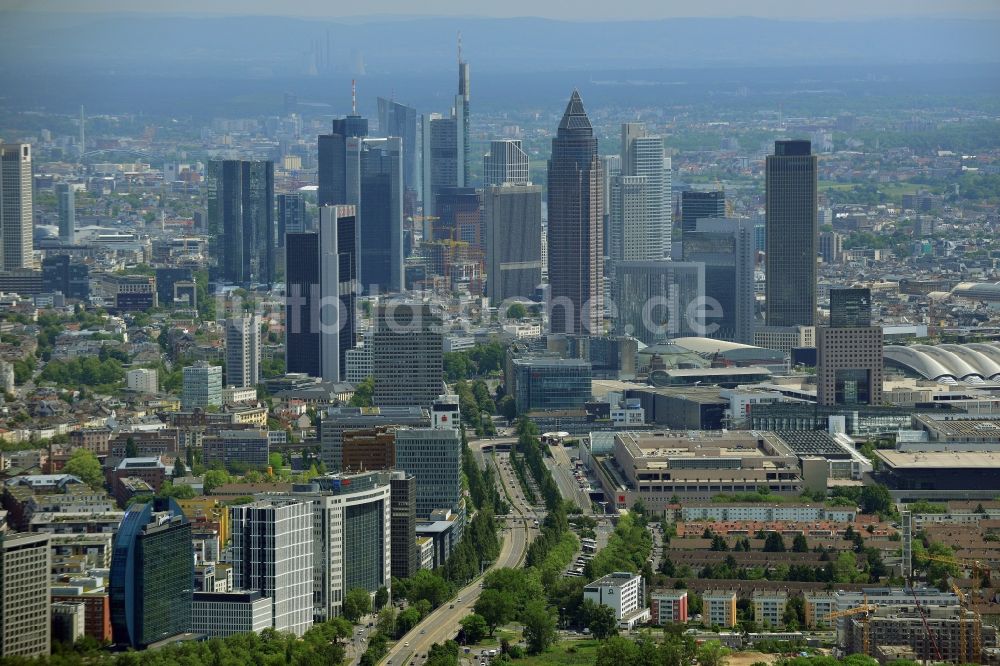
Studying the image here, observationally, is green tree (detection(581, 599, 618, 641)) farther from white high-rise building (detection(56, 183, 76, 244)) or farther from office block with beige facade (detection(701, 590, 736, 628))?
white high-rise building (detection(56, 183, 76, 244))

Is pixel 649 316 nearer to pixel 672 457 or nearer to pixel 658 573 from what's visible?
pixel 672 457

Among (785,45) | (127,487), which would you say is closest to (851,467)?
(127,487)

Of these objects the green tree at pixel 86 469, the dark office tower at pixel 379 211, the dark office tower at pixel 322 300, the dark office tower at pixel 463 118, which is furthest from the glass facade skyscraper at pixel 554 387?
the dark office tower at pixel 463 118

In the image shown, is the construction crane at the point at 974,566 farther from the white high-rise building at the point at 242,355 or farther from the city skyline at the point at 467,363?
the white high-rise building at the point at 242,355

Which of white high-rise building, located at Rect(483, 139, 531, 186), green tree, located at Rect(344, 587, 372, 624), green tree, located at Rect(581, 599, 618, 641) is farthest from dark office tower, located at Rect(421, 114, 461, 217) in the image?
green tree, located at Rect(581, 599, 618, 641)

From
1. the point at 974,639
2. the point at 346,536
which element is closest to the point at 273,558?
the point at 346,536
